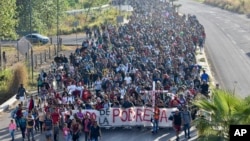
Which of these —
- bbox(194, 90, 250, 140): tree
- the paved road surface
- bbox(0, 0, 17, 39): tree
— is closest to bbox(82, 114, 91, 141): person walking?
the paved road surface

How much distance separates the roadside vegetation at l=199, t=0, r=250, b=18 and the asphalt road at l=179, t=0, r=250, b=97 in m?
1.50

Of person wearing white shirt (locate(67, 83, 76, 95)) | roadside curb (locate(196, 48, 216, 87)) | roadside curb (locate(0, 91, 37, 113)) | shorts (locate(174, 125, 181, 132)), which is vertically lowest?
shorts (locate(174, 125, 181, 132))

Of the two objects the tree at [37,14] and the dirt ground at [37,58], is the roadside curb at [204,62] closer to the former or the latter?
the dirt ground at [37,58]

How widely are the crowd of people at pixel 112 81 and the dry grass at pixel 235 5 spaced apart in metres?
45.2

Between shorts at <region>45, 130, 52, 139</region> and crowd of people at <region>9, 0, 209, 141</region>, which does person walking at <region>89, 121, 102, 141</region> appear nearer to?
crowd of people at <region>9, 0, 209, 141</region>

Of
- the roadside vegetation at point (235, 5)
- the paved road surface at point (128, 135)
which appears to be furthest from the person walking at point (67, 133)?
the roadside vegetation at point (235, 5)

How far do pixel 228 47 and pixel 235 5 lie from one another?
42.0 metres

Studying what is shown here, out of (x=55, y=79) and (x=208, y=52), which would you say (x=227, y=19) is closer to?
(x=208, y=52)

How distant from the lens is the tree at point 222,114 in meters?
15.1

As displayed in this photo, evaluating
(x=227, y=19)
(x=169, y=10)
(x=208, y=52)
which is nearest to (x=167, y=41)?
(x=208, y=52)

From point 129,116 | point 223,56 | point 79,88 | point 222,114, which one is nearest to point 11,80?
point 79,88

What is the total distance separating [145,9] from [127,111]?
4569cm

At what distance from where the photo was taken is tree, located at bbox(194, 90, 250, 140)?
15.1m

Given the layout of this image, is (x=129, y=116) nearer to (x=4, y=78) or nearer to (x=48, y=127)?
(x=48, y=127)
